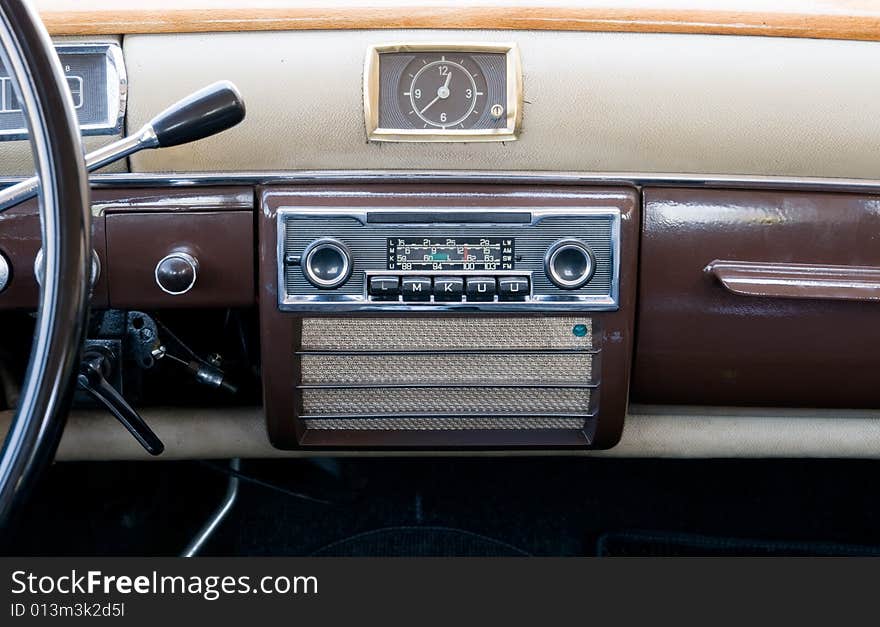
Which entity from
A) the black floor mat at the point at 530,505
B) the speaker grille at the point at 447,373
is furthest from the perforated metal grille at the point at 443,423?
the black floor mat at the point at 530,505

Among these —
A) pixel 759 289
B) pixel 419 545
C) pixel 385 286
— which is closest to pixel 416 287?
pixel 385 286

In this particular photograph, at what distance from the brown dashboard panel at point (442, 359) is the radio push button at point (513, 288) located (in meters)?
0.02

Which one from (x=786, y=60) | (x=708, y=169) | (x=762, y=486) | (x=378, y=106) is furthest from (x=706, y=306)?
(x=762, y=486)

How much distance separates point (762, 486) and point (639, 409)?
563mm

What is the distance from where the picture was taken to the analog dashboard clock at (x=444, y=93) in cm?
92

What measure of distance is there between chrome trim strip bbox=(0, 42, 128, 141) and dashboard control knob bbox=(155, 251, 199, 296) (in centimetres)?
16

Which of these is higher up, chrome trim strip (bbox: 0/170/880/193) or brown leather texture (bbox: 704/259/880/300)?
chrome trim strip (bbox: 0/170/880/193)

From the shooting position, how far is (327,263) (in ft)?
2.94

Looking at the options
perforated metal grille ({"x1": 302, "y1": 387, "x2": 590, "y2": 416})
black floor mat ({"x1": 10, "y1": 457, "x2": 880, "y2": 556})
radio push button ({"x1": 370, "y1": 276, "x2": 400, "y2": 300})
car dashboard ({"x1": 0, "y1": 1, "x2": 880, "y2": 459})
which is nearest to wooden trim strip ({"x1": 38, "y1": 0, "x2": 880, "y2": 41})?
car dashboard ({"x1": 0, "y1": 1, "x2": 880, "y2": 459})

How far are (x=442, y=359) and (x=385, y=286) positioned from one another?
11 cm

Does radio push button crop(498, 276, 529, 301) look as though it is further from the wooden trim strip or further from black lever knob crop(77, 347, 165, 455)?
black lever knob crop(77, 347, 165, 455)

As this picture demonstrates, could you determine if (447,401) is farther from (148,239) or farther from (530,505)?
(530,505)

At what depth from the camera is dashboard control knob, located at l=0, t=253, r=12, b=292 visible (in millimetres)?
911

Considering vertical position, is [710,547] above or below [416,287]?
below
